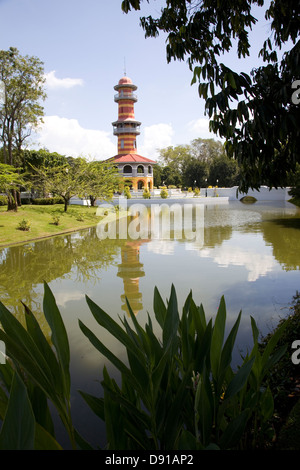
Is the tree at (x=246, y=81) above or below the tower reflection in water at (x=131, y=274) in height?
above

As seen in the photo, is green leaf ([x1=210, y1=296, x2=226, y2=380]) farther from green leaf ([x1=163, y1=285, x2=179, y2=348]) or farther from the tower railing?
the tower railing

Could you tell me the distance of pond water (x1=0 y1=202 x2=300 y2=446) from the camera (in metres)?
4.12

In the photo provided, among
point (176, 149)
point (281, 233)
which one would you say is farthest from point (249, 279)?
point (176, 149)

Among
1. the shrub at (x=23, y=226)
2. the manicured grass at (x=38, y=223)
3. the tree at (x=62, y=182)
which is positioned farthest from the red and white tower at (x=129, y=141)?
the shrub at (x=23, y=226)

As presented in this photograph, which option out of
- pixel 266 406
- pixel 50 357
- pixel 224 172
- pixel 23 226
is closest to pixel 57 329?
pixel 50 357

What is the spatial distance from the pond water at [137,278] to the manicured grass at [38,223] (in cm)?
154

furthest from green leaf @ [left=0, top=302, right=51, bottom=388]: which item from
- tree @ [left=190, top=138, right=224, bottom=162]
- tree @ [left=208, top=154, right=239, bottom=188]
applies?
tree @ [left=190, top=138, right=224, bottom=162]

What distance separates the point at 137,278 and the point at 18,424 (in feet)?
21.5

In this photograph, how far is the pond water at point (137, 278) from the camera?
4125 millimetres

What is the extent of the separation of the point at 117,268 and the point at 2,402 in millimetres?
7349

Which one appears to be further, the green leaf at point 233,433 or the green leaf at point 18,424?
the green leaf at point 233,433

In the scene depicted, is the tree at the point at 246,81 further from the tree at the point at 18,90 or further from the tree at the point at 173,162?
the tree at the point at 173,162

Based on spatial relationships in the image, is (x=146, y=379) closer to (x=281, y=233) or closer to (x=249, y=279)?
(x=249, y=279)

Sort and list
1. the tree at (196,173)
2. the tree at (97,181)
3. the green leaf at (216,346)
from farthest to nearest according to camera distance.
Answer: the tree at (196,173) < the tree at (97,181) < the green leaf at (216,346)
